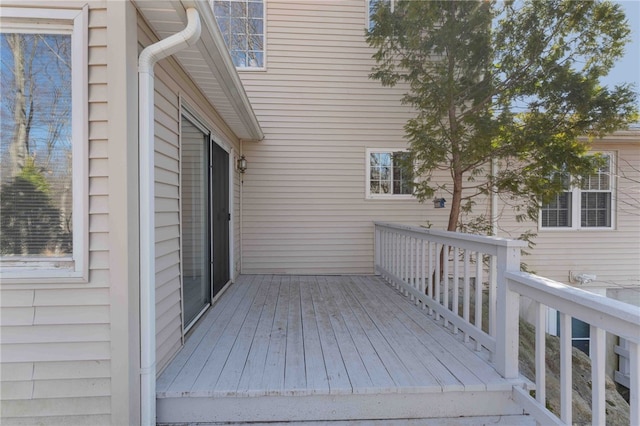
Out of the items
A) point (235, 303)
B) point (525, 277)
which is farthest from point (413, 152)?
point (235, 303)

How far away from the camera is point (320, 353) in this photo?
7.84 ft

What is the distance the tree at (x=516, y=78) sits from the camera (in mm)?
3805

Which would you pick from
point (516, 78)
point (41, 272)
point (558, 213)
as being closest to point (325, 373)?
point (41, 272)

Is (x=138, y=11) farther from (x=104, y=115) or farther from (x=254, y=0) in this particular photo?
(x=254, y=0)

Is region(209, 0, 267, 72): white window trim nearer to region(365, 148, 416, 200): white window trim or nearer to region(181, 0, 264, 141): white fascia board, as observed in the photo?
region(181, 0, 264, 141): white fascia board

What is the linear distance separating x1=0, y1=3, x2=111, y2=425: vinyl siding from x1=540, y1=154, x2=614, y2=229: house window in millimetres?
6474

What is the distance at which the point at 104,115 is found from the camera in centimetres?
168

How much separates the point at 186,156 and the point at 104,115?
1.11 metres

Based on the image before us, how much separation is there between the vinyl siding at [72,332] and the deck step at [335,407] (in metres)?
0.43

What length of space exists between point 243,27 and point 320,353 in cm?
519

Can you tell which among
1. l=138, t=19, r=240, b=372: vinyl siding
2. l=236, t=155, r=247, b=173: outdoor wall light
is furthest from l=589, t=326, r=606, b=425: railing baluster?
l=236, t=155, r=247, b=173: outdoor wall light

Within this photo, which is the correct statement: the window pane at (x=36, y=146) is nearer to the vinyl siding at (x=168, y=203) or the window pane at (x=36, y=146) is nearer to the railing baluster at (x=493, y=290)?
the vinyl siding at (x=168, y=203)

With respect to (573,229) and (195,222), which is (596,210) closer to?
(573,229)

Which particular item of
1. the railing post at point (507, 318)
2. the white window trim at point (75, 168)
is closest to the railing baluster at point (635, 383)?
the railing post at point (507, 318)
